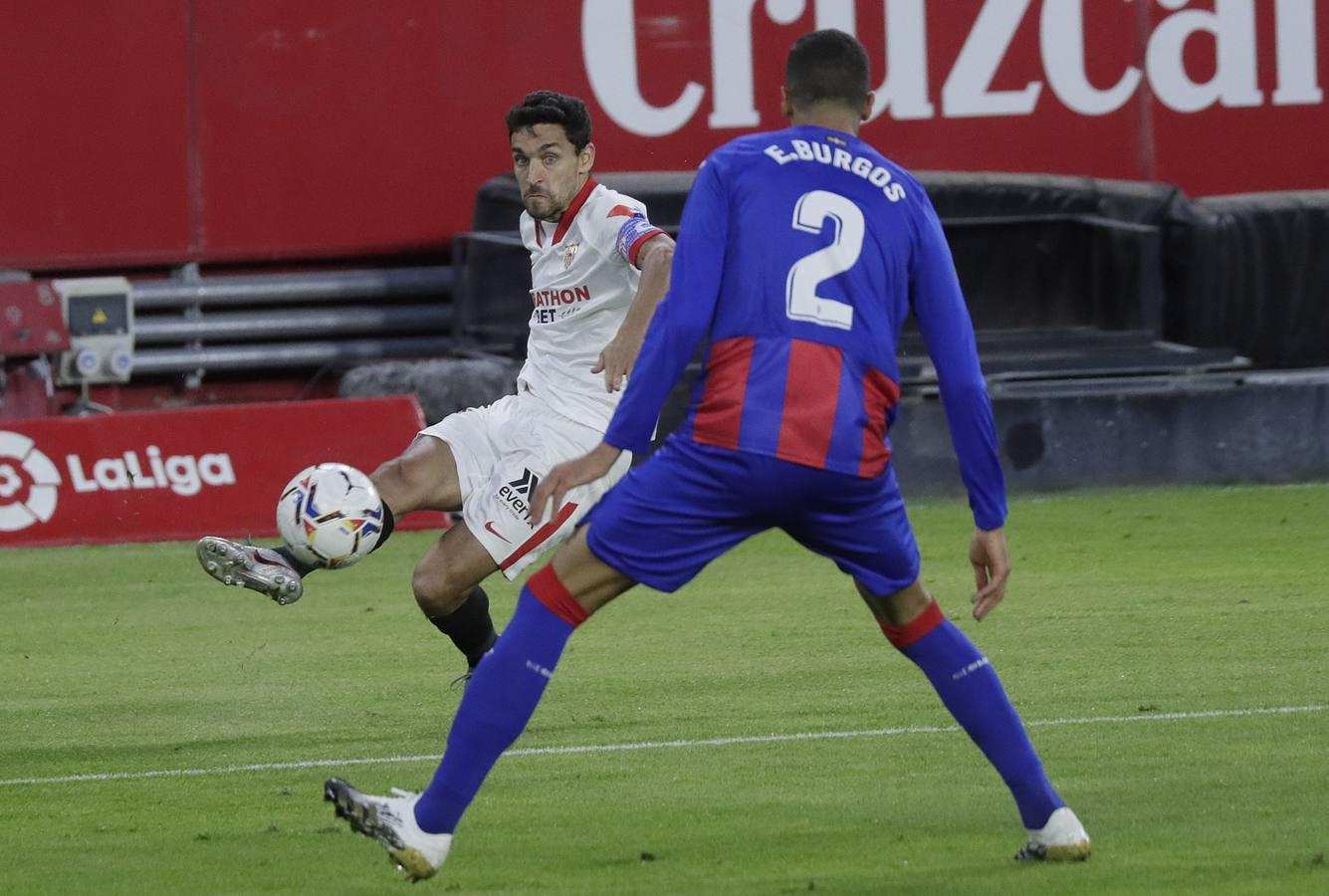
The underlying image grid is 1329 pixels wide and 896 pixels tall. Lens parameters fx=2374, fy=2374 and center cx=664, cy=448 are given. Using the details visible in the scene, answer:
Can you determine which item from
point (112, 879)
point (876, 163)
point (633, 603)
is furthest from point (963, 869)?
point (633, 603)

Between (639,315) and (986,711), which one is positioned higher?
(639,315)

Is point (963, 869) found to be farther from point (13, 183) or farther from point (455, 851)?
point (13, 183)

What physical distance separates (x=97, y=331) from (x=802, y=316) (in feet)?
36.6

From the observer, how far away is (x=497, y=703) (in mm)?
5223

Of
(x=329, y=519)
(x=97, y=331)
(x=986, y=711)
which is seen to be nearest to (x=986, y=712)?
(x=986, y=711)

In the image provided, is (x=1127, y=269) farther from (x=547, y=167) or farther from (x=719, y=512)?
(x=719, y=512)

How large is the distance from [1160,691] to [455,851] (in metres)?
2.97

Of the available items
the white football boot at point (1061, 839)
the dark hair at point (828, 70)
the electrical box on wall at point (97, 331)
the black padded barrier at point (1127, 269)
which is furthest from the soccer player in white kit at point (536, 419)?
the electrical box on wall at point (97, 331)

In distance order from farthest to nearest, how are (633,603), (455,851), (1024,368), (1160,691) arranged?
(1024,368), (633,603), (1160,691), (455,851)

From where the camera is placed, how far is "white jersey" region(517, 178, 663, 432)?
25.3ft

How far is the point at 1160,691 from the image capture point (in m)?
7.84

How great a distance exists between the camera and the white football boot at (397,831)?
5.14 meters

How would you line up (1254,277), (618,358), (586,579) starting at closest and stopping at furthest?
(586,579) < (618,358) < (1254,277)

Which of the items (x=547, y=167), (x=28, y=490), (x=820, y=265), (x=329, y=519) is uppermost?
(x=547, y=167)
